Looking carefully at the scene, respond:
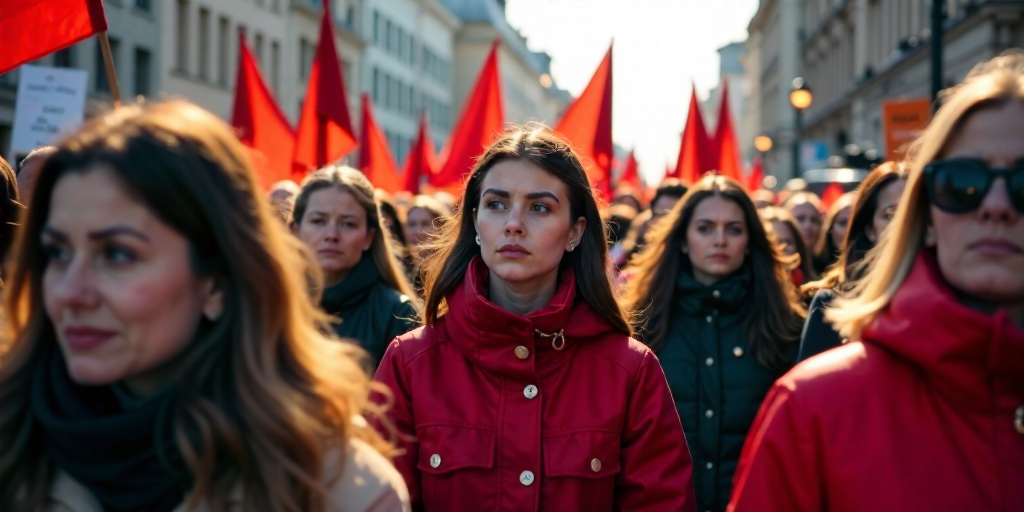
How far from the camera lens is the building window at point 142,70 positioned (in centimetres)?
3225

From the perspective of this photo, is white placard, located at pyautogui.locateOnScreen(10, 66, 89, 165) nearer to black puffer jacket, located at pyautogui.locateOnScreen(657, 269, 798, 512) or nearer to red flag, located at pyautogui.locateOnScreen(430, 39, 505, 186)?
red flag, located at pyautogui.locateOnScreen(430, 39, 505, 186)

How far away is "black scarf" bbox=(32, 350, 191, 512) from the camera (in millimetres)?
2298

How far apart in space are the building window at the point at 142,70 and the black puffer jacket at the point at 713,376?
28933 mm

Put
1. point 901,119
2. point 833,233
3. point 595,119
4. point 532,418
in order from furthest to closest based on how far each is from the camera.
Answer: point 901,119, point 595,119, point 833,233, point 532,418

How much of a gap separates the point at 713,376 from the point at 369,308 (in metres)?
1.69

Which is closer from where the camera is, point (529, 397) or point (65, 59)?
point (529, 397)

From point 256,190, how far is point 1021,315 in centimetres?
167

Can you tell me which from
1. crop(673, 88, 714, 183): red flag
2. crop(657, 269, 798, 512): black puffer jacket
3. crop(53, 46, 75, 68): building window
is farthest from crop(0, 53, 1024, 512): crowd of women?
crop(53, 46, 75, 68): building window

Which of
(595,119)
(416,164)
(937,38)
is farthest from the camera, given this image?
(416,164)

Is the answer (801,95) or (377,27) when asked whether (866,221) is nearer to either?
(801,95)

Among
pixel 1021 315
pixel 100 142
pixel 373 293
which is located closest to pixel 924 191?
pixel 1021 315

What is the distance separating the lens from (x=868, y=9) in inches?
1721

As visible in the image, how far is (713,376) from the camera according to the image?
539 cm

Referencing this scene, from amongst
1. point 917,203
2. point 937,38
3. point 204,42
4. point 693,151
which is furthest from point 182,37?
point 917,203
